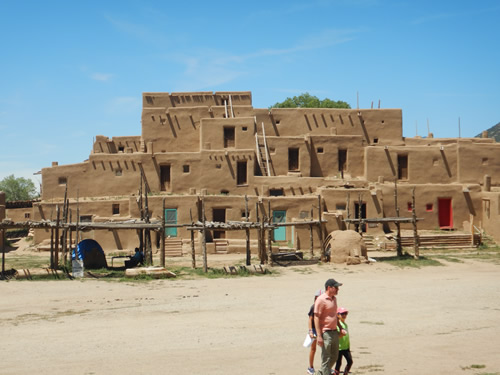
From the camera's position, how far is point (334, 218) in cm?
2709

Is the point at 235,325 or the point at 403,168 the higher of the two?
the point at 403,168

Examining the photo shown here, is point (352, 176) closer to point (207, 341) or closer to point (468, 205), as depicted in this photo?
point (468, 205)

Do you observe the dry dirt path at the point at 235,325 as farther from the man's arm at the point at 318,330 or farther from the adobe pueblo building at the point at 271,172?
the adobe pueblo building at the point at 271,172

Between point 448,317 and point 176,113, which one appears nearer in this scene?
point 448,317

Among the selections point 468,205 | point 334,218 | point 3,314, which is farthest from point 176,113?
point 3,314

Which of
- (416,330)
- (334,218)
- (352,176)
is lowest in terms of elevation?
(416,330)

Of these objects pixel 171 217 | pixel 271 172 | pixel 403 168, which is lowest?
pixel 171 217

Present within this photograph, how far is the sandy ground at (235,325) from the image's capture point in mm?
9516

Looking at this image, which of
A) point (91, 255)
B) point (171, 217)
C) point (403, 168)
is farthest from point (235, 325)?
point (403, 168)

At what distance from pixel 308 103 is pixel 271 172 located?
20365 millimetres

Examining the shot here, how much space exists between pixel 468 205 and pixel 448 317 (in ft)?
64.9

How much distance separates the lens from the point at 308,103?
174 ft

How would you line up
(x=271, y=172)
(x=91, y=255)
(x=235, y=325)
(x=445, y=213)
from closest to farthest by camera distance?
(x=235, y=325) < (x=91, y=255) < (x=445, y=213) < (x=271, y=172)

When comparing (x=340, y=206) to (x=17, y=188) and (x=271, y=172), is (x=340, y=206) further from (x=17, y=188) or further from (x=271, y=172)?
(x=17, y=188)
